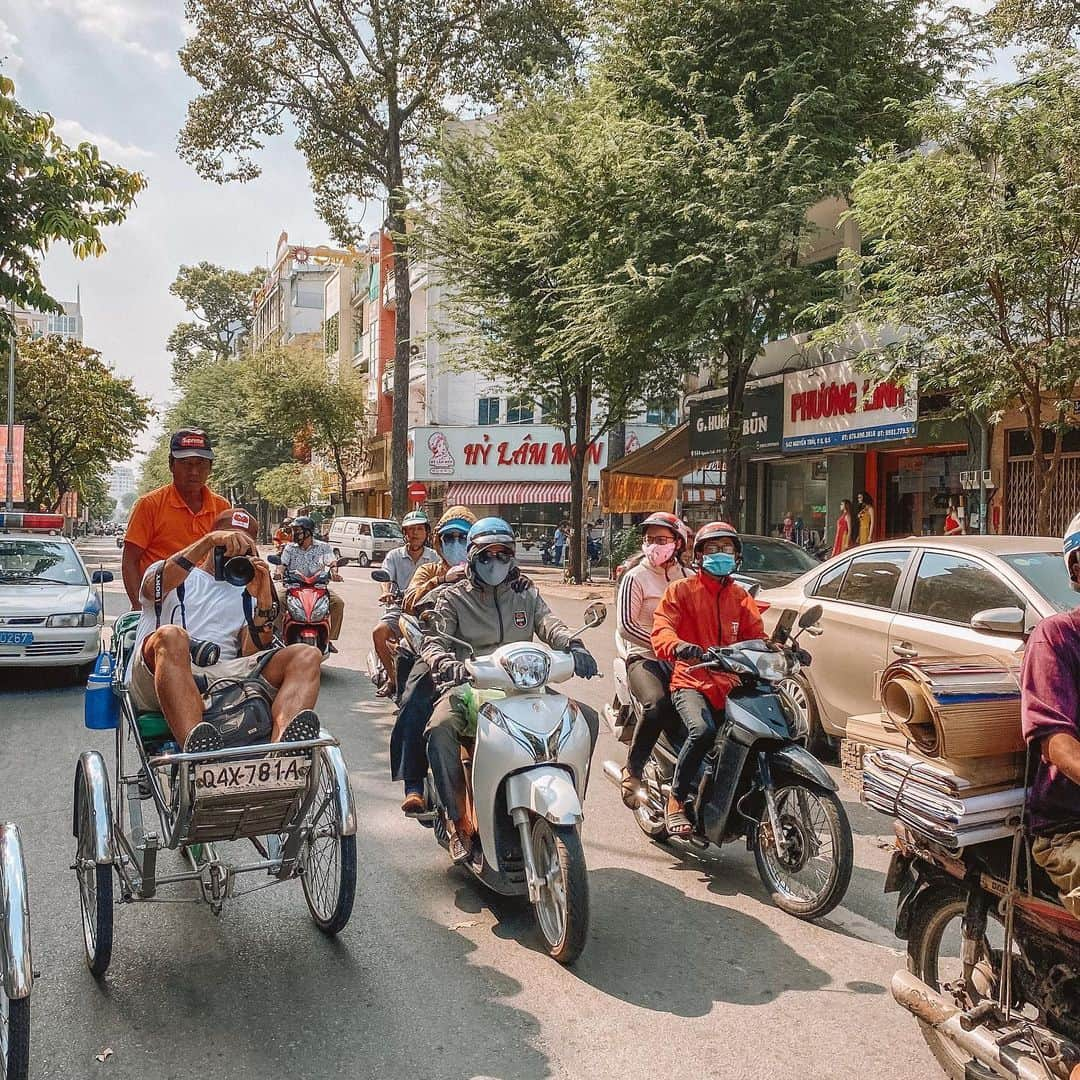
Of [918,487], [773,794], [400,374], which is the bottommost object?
[773,794]

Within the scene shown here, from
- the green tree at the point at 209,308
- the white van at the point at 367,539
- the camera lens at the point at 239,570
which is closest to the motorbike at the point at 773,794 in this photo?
the camera lens at the point at 239,570

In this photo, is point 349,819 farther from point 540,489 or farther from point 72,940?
point 540,489

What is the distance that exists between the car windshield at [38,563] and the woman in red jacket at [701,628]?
859 cm

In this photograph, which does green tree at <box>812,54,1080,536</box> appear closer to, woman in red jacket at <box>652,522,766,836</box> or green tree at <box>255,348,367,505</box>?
woman in red jacket at <box>652,522,766,836</box>

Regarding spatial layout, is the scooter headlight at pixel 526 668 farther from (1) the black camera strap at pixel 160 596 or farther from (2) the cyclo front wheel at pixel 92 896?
(2) the cyclo front wheel at pixel 92 896

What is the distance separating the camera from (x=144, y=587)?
4.65m

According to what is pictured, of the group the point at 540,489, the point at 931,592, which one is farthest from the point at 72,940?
the point at 540,489

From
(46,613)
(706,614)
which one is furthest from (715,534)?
(46,613)

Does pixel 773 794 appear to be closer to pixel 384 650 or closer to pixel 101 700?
pixel 101 700

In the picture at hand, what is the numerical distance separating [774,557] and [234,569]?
922cm

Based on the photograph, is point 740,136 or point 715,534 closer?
→ point 715,534

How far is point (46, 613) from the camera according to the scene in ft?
34.3

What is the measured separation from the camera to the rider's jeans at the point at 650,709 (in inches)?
219

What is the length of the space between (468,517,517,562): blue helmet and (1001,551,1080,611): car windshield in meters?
3.10
